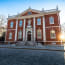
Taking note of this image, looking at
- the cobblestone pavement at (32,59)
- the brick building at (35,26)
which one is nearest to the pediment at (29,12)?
the brick building at (35,26)

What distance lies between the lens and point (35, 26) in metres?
16.8

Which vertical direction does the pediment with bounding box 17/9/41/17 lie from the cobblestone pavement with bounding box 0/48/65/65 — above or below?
above

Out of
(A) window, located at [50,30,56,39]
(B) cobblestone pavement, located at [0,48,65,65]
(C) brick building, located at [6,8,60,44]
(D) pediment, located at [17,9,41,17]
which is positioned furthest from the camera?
(D) pediment, located at [17,9,41,17]

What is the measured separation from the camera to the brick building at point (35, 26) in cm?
1522

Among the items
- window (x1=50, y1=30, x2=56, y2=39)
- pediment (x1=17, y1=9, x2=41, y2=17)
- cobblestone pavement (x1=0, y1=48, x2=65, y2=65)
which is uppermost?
pediment (x1=17, y1=9, x2=41, y2=17)

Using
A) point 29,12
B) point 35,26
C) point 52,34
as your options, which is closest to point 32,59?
point 52,34

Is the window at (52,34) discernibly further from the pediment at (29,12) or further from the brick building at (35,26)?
the pediment at (29,12)

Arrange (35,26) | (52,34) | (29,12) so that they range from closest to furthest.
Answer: (52,34) < (35,26) < (29,12)

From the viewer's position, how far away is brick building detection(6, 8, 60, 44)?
49.9ft

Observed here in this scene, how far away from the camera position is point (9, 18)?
19.8m

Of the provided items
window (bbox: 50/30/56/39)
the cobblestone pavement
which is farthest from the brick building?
the cobblestone pavement

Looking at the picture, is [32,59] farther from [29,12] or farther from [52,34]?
[29,12]

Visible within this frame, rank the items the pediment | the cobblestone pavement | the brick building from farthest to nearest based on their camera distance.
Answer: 1. the pediment
2. the brick building
3. the cobblestone pavement

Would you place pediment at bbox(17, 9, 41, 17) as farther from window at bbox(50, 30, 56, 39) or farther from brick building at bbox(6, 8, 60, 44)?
window at bbox(50, 30, 56, 39)
